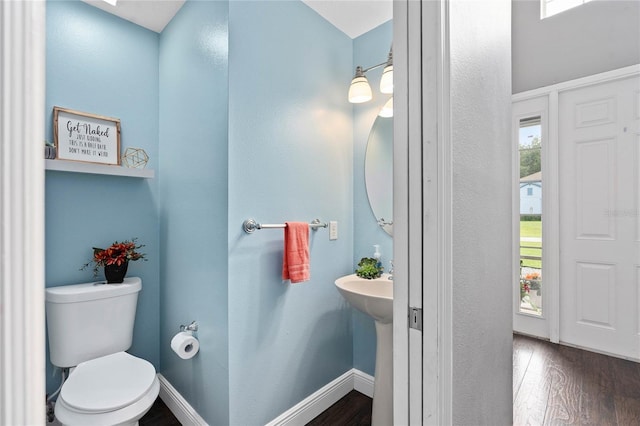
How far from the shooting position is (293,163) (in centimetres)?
172

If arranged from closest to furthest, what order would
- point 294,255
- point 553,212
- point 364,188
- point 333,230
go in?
point 294,255 → point 333,230 → point 364,188 → point 553,212

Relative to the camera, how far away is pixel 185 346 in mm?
1549

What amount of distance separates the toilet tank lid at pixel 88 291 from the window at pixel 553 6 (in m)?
3.82

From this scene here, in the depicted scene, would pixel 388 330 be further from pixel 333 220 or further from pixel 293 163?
pixel 293 163

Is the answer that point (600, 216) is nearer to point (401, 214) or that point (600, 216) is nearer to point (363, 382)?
point (363, 382)

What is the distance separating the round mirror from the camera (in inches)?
76.8

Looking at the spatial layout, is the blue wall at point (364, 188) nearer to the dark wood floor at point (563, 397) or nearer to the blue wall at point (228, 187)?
the blue wall at point (228, 187)

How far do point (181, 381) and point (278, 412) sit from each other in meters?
0.63

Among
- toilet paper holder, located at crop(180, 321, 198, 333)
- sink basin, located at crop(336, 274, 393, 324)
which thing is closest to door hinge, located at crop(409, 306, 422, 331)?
sink basin, located at crop(336, 274, 393, 324)

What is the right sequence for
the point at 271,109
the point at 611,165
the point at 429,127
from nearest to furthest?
the point at 429,127 < the point at 271,109 < the point at 611,165

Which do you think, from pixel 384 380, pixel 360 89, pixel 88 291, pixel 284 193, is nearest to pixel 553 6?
pixel 360 89

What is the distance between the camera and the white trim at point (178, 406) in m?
1.63

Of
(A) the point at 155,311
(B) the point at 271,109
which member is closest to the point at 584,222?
(B) the point at 271,109

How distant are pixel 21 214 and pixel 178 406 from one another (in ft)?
6.39
